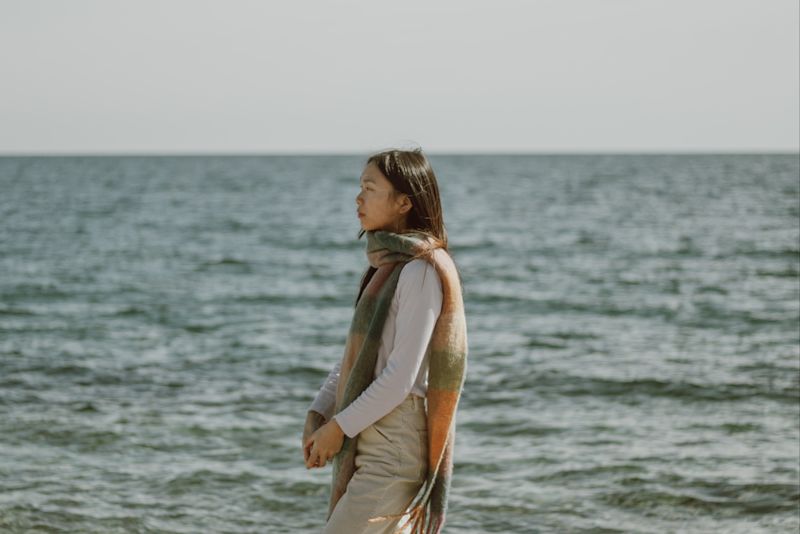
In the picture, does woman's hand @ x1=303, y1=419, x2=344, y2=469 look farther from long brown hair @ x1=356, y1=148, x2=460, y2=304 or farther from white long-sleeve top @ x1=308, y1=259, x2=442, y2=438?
long brown hair @ x1=356, y1=148, x2=460, y2=304

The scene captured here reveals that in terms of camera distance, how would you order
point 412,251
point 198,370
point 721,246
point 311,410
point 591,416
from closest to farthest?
1. point 412,251
2. point 311,410
3. point 591,416
4. point 198,370
5. point 721,246

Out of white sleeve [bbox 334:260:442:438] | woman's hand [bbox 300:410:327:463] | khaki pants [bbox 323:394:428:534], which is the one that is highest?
white sleeve [bbox 334:260:442:438]

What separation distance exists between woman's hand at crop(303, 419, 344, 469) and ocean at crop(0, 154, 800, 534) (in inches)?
135

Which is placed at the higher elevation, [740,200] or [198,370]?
[740,200]

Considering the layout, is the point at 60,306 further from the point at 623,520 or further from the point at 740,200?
the point at 740,200

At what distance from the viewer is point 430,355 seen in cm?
342

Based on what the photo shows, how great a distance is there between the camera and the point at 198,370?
12023 mm

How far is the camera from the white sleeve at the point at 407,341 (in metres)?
3.34

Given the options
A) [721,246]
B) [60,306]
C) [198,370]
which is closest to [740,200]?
[721,246]

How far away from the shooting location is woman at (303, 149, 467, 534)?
11.0 ft

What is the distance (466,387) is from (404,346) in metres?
7.64

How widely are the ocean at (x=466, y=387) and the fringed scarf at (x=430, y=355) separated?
11.0 feet

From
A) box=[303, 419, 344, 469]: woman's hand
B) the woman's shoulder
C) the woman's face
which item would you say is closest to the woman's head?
the woman's face

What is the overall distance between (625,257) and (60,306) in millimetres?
14819
